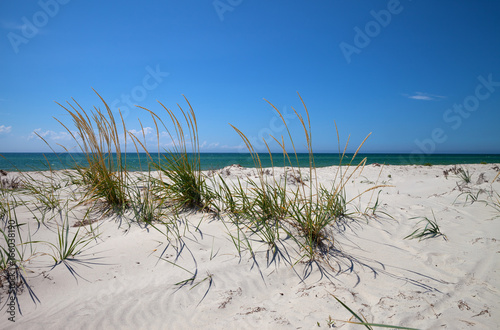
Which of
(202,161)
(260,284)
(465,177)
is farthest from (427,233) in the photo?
(202,161)

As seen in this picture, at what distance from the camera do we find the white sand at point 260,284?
132 centimetres

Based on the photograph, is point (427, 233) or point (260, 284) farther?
point (427, 233)

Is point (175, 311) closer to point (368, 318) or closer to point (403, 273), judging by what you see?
point (368, 318)

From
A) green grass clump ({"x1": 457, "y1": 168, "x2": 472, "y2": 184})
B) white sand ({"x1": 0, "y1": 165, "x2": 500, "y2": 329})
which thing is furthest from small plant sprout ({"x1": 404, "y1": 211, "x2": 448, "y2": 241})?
green grass clump ({"x1": 457, "y1": 168, "x2": 472, "y2": 184})

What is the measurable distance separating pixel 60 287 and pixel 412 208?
12.4ft

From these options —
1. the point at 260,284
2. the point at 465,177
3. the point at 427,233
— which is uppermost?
the point at 465,177

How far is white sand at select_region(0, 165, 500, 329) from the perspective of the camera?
1320 mm

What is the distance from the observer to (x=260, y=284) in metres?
1.65

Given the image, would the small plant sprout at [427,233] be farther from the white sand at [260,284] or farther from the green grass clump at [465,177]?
the green grass clump at [465,177]

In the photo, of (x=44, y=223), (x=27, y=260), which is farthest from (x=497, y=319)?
(x=44, y=223)

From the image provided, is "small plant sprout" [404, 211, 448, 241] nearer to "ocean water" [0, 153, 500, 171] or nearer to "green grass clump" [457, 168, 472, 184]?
"ocean water" [0, 153, 500, 171]

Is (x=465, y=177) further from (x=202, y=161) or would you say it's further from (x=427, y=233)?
(x=202, y=161)

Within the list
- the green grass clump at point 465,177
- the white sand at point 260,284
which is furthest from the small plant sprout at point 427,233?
the green grass clump at point 465,177

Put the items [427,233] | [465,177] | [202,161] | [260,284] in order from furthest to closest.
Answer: [202,161], [465,177], [427,233], [260,284]
